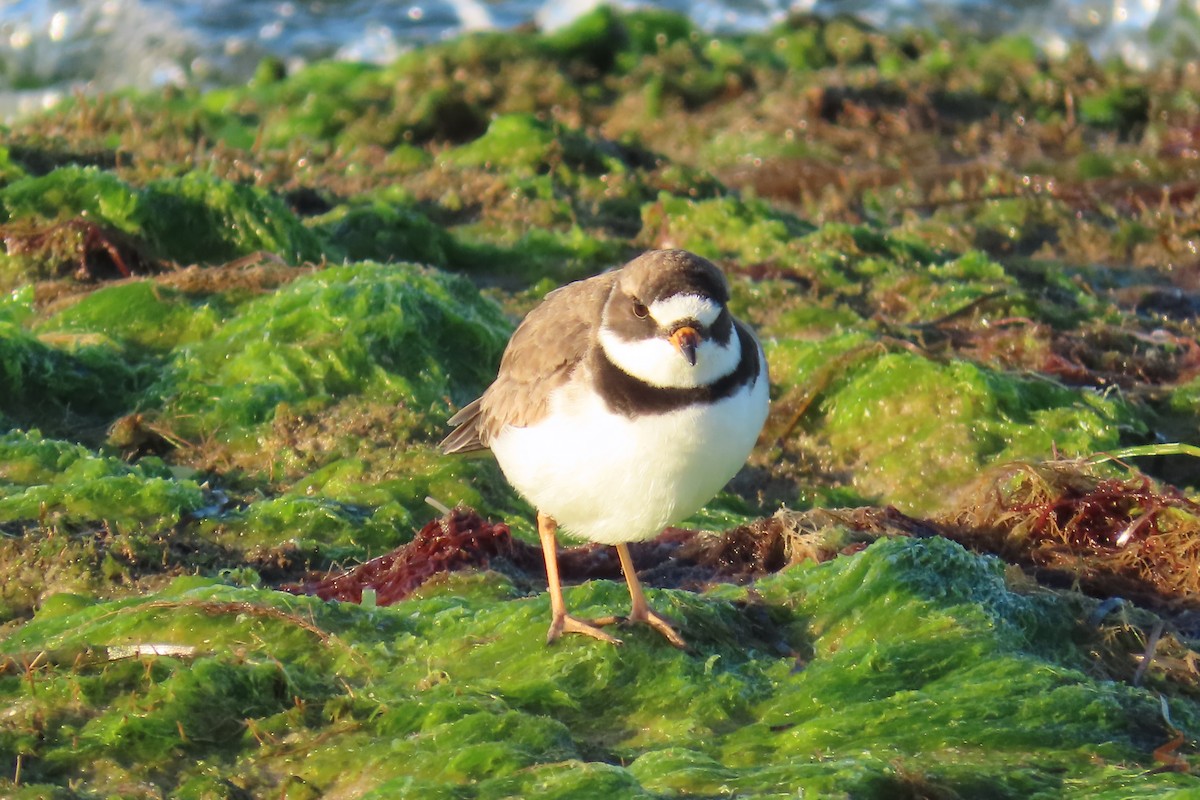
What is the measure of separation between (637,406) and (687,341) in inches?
8.9

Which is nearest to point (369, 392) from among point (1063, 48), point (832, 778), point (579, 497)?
point (579, 497)

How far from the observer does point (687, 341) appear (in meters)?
3.74

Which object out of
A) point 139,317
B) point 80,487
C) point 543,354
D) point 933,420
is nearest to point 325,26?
point 139,317

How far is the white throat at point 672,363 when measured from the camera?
3803 mm

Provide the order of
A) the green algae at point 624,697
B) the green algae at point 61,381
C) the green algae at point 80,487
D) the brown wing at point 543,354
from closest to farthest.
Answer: the green algae at point 624,697, the brown wing at point 543,354, the green algae at point 80,487, the green algae at point 61,381

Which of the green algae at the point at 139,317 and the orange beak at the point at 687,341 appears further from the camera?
the green algae at the point at 139,317

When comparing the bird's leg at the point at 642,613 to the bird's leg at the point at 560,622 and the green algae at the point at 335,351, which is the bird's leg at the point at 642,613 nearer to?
the bird's leg at the point at 560,622

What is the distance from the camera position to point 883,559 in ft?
14.9

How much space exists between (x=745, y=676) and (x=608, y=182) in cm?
613

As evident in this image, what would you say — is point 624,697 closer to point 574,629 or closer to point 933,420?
point 574,629

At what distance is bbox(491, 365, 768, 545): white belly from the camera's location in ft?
12.6

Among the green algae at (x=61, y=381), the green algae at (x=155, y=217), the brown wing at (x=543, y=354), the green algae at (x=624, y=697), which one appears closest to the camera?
the green algae at (x=624, y=697)

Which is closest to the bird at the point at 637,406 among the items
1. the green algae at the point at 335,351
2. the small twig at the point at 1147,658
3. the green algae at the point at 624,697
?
the green algae at the point at 624,697

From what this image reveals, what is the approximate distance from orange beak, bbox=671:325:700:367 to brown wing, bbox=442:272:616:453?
399 mm
